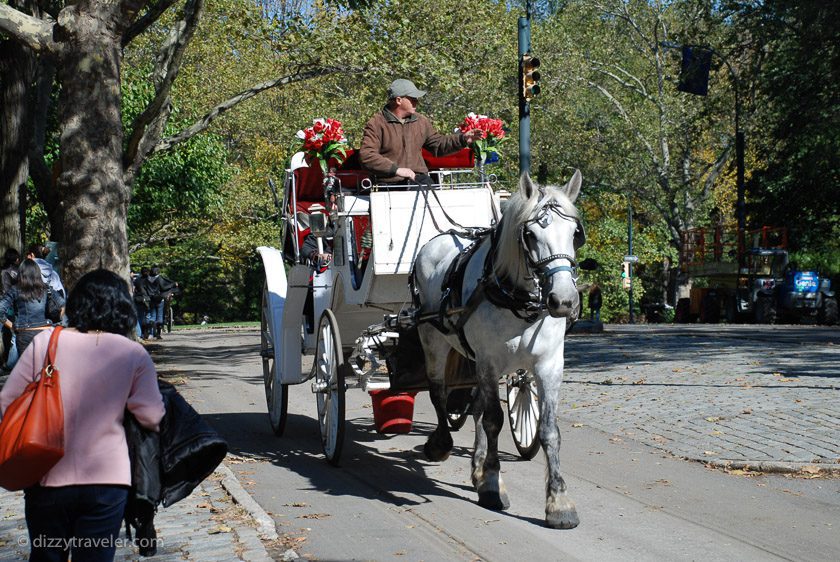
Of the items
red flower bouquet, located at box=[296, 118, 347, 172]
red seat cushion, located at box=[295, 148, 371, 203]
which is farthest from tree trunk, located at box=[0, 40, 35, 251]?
red flower bouquet, located at box=[296, 118, 347, 172]

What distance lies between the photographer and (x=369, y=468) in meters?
9.12

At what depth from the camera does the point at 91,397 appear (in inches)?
168

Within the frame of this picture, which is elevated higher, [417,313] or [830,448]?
[417,313]

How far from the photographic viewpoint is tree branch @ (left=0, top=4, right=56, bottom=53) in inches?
457

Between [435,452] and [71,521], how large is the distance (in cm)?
500

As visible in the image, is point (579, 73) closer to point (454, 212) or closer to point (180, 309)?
point (180, 309)

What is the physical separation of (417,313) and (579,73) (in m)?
37.2

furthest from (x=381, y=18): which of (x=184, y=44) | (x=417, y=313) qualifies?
(x=417, y=313)

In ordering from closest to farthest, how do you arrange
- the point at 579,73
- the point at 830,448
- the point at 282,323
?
the point at 830,448
the point at 282,323
the point at 579,73

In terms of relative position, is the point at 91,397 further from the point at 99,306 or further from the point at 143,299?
the point at 143,299

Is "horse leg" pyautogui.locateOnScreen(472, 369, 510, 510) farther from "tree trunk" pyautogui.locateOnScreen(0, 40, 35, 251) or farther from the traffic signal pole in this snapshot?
"tree trunk" pyautogui.locateOnScreen(0, 40, 35, 251)

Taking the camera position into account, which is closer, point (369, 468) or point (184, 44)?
point (369, 468)

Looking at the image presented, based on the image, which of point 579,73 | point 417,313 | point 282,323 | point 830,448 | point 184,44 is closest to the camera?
point 417,313

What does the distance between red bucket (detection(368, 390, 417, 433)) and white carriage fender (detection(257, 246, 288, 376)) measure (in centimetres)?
153
